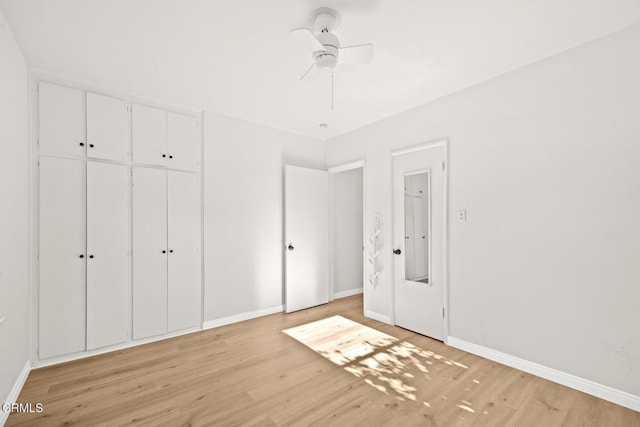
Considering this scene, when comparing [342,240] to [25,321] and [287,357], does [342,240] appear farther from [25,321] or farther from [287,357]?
[25,321]

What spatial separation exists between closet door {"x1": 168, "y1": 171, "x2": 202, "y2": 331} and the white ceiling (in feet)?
3.47

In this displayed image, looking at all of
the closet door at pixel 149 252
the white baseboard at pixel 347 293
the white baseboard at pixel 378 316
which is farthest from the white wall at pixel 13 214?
the white baseboard at pixel 347 293

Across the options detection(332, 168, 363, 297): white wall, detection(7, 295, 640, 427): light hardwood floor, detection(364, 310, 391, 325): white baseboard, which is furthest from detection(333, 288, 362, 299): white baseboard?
detection(7, 295, 640, 427): light hardwood floor

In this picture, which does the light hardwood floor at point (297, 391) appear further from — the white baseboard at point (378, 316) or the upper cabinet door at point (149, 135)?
the upper cabinet door at point (149, 135)

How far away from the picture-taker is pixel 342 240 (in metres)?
5.21

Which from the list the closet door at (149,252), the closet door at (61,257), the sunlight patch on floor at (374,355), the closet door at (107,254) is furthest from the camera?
the closet door at (149,252)

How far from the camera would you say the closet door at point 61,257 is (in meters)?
2.69

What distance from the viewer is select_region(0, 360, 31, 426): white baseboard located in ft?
6.34

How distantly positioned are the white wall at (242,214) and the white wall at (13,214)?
1.61 meters

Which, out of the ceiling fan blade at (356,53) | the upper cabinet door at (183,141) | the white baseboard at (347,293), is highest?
the ceiling fan blade at (356,53)

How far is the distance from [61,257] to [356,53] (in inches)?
128

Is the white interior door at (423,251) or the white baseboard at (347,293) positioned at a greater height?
the white interior door at (423,251)

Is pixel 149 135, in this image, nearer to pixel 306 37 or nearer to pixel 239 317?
pixel 306 37

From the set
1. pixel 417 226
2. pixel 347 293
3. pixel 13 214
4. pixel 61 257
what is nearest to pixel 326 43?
pixel 417 226
